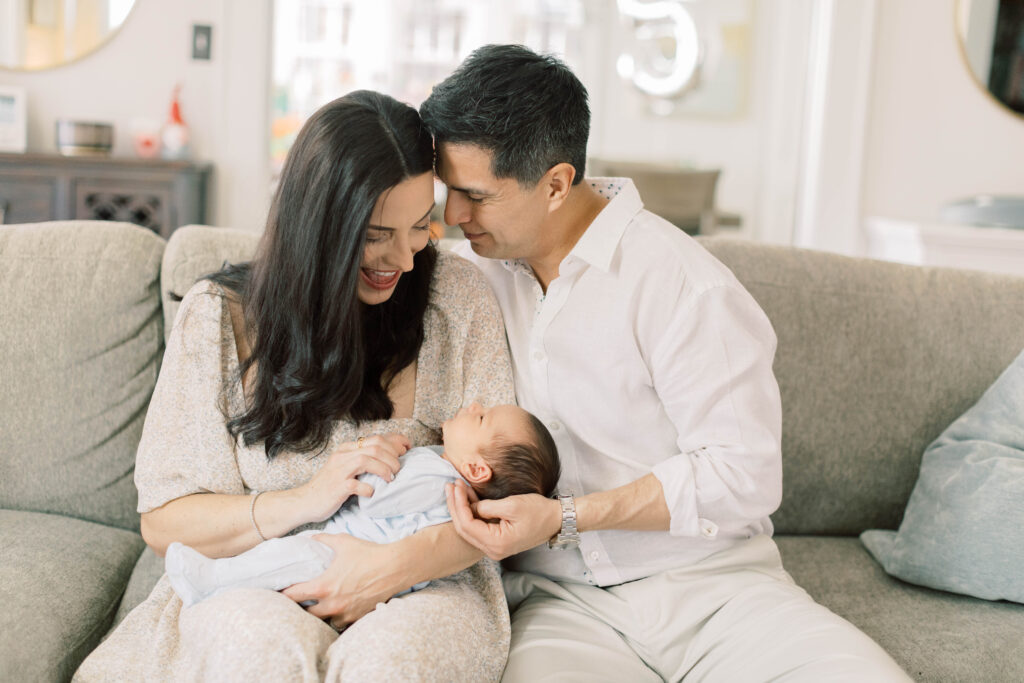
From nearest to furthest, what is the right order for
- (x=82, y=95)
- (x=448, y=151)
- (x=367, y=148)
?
(x=367, y=148), (x=448, y=151), (x=82, y=95)

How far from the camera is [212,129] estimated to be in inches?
168

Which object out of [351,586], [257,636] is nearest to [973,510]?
[351,586]

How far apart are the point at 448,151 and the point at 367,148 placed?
7.8 inches

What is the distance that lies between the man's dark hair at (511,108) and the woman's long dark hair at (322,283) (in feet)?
0.21

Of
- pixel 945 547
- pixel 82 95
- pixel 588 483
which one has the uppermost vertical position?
pixel 82 95

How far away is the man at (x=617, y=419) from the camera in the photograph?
54.9 inches

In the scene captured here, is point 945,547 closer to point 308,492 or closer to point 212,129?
point 308,492

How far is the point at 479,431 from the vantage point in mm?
1405

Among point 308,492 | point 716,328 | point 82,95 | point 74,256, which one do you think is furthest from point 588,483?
point 82,95

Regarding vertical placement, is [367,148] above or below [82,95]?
below

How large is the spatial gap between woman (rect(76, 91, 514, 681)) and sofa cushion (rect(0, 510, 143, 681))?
0.33ft

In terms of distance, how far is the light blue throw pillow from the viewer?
65.2 inches

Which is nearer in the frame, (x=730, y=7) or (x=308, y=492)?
(x=308, y=492)

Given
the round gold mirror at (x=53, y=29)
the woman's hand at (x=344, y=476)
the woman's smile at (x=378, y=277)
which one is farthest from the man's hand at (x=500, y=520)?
the round gold mirror at (x=53, y=29)
